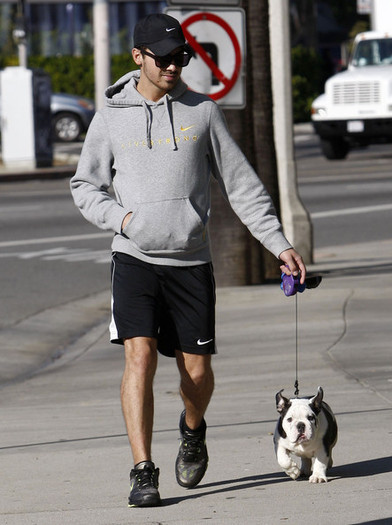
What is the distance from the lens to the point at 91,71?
47.2 meters

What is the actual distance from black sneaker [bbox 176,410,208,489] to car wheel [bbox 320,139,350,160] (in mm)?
23676

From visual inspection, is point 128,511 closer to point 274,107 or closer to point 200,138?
point 200,138

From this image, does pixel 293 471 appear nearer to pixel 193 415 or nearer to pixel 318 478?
pixel 318 478

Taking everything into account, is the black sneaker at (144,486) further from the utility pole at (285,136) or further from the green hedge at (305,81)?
the green hedge at (305,81)

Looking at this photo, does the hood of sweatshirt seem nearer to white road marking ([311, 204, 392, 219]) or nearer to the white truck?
white road marking ([311, 204, 392, 219])

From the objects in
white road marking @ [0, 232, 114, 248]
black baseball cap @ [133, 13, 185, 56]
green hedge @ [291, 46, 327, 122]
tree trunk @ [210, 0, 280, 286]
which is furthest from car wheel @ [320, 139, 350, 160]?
black baseball cap @ [133, 13, 185, 56]

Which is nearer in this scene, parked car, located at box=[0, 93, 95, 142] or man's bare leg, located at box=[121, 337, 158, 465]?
man's bare leg, located at box=[121, 337, 158, 465]

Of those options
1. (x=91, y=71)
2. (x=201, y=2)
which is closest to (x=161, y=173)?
(x=201, y=2)

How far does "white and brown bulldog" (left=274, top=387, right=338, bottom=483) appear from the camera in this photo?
18.0ft

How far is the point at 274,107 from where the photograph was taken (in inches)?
563

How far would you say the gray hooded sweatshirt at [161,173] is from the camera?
17.8 ft

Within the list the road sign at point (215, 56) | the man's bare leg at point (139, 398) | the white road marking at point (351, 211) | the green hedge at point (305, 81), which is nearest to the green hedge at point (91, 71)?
the green hedge at point (305, 81)

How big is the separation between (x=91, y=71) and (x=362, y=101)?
68.1ft

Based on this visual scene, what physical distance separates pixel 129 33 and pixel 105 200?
48154mm
